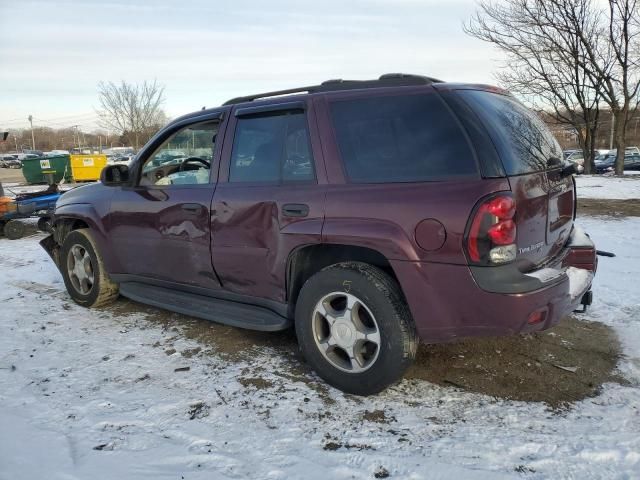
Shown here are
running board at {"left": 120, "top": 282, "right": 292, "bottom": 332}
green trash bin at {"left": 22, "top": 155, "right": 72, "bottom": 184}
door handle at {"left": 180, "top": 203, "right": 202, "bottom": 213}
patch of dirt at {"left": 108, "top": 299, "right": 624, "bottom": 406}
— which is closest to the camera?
patch of dirt at {"left": 108, "top": 299, "right": 624, "bottom": 406}

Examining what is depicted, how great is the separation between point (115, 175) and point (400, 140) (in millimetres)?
2684

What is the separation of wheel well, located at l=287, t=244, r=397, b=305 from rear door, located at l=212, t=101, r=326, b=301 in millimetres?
63

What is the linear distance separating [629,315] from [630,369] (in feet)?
3.60

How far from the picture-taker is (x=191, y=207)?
3801mm

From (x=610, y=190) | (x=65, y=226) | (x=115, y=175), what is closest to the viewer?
(x=115, y=175)

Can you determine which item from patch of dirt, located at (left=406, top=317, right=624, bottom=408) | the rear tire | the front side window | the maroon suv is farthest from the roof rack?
the rear tire

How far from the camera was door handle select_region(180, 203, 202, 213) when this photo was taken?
3.76 metres

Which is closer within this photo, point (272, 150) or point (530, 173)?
point (530, 173)

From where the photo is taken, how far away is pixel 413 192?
278 cm

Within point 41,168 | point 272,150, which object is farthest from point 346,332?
point 41,168

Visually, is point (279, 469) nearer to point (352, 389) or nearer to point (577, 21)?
point (352, 389)

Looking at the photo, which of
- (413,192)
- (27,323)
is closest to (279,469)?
(413,192)

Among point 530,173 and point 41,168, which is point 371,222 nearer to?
point 530,173

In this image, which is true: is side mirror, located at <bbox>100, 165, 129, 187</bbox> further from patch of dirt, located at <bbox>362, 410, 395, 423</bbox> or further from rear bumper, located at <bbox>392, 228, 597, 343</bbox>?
patch of dirt, located at <bbox>362, 410, 395, 423</bbox>
